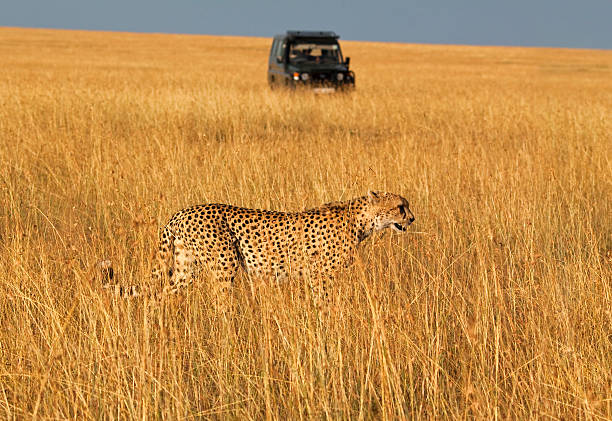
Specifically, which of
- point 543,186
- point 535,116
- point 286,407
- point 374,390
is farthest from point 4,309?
point 535,116

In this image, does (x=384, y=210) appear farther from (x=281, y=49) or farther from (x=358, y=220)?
Answer: (x=281, y=49)

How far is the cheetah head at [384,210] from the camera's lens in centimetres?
386

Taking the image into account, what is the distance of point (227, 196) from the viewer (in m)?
5.56

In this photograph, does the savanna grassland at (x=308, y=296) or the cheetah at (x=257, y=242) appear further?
the cheetah at (x=257, y=242)

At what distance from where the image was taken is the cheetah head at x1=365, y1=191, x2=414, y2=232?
12.7 ft

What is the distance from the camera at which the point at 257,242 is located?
3.64 m

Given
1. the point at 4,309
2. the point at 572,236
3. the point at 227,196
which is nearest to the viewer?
the point at 4,309

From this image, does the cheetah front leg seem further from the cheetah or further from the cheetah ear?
the cheetah ear

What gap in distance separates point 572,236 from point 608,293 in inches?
54.3

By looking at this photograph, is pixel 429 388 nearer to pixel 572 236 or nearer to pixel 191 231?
pixel 191 231

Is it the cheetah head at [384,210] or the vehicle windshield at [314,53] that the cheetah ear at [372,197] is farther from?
the vehicle windshield at [314,53]

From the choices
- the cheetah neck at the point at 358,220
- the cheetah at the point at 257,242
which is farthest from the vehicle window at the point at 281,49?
the cheetah at the point at 257,242

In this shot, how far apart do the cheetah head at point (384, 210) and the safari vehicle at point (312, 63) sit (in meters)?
11.0

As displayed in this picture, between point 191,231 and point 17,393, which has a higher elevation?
point 191,231
